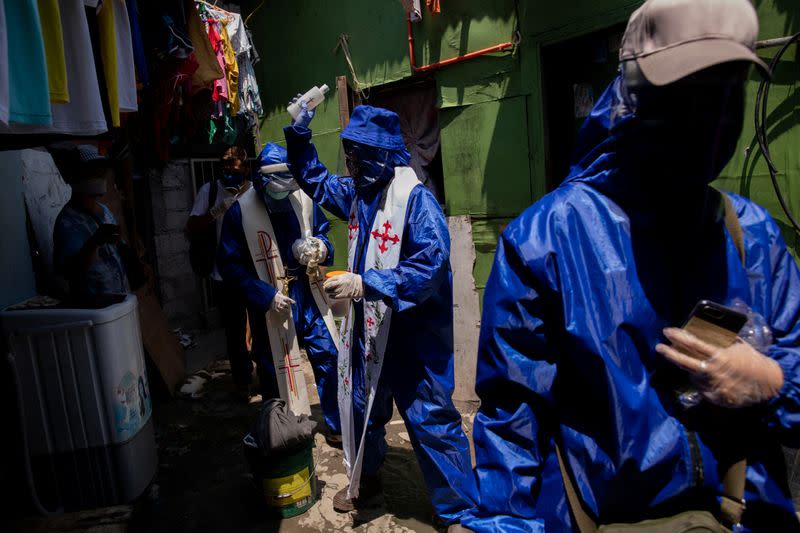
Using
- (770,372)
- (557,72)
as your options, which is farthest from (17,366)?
(557,72)

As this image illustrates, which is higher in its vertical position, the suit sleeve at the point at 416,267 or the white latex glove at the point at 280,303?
the suit sleeve at the point at 416,267

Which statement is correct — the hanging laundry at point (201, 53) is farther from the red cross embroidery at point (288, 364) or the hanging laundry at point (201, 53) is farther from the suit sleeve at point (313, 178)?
the red cross embroidery at point (288, 364)

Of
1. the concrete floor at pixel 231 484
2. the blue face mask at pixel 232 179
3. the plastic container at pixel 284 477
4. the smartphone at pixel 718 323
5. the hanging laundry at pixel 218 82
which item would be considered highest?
the hanging laundry at pixel 218 82

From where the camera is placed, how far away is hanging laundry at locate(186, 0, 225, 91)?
14.6 ft

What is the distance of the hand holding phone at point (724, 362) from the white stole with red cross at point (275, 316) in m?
3.11

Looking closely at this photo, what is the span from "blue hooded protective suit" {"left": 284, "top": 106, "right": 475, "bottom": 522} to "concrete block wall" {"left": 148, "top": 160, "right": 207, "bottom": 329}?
4451 mm

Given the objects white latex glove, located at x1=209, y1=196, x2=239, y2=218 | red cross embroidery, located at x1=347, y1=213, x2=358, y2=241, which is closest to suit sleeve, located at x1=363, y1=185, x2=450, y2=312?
red cross embroidery, located at x1=347, y1=213, x2=358, y2=241

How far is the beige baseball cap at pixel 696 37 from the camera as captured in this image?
2.97 feet

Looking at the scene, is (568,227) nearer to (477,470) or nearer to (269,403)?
(477,470)

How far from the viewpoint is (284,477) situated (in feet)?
10.0

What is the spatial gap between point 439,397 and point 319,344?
1.38 meters

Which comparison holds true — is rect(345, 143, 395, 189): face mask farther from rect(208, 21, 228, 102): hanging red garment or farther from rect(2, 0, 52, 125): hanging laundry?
rect(208, 21, 228, 102): hanging red garment

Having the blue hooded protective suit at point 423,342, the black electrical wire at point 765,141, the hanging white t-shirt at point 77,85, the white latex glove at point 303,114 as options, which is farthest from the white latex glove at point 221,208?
the black electrical wire at point 765,141

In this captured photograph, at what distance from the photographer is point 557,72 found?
4395 millimetres
